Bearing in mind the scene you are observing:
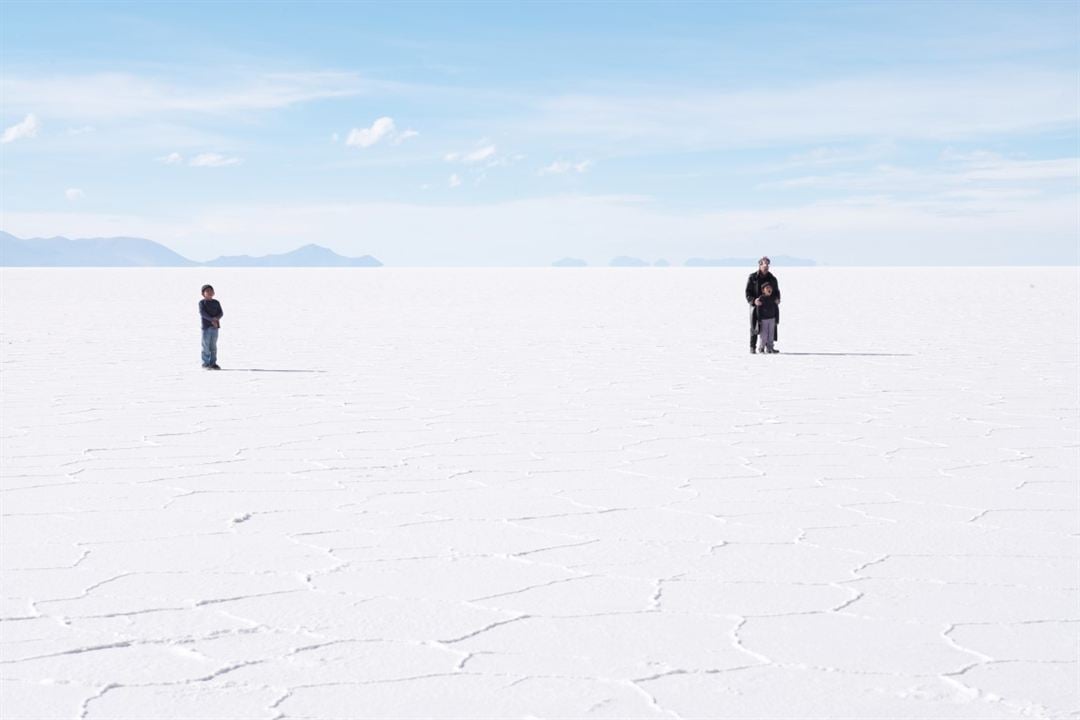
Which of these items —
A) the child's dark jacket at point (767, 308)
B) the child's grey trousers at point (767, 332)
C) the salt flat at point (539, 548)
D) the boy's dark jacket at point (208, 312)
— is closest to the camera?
the salt flat at point (539, 548)

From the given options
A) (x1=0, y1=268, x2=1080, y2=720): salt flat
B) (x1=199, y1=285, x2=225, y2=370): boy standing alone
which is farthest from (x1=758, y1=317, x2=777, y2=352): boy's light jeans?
(x1=199, y1=285, x2=225, y2=370): boy standing alone

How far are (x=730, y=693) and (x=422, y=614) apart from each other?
3.38 ft

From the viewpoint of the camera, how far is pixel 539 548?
4484 millimetres

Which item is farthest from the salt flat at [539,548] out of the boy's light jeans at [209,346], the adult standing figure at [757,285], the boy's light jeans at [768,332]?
the boy's light jeans at [768,332]

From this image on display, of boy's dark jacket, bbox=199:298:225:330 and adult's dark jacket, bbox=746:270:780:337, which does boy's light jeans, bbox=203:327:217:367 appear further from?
adult's dark jacket, bbox=746:270:780:337

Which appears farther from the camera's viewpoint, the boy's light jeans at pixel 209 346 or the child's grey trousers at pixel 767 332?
the child's grey trousers at pixel 767 332

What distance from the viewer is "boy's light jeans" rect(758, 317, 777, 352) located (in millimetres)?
13375

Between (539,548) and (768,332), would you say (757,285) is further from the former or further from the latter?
(539,548)

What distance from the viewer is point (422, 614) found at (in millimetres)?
3666

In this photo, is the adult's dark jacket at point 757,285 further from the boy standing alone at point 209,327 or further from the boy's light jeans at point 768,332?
the boy standing alone at point 209,327

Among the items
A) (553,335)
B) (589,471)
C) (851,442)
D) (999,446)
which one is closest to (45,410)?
(589,471)

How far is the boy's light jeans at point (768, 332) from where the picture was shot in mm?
13375

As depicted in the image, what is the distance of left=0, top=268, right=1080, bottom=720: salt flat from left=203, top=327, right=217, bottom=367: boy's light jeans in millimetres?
1087

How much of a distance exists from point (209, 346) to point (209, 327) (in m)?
0.18
